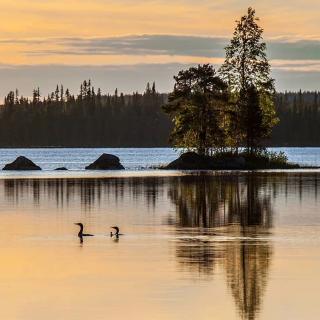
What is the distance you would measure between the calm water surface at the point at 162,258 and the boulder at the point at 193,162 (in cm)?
5156

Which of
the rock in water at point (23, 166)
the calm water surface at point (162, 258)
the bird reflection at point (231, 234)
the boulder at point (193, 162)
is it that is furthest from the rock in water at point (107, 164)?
the calm water surface at point (162, 258)

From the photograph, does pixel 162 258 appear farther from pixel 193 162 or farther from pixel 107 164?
pixel 107 164

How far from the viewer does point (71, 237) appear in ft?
140

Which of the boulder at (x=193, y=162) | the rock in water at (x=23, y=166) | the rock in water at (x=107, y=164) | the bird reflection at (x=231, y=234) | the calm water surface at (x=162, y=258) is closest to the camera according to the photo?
the calm water surface at (x=162, y=258)

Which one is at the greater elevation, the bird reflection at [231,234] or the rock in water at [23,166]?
the rock in water at [23,166]

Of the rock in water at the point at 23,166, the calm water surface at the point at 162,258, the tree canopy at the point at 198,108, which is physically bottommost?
the calm water surface at the point at 162,258

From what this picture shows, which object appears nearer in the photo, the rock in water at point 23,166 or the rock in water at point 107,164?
the rock in water at point 107,164

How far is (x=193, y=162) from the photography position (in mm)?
119750

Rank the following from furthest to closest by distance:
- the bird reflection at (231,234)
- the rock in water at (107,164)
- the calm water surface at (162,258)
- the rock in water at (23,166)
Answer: the rock in water at (23,166)
the rock in water at (107,164)
the bird reflection at (231,234)
the calm water surface at (162,258)

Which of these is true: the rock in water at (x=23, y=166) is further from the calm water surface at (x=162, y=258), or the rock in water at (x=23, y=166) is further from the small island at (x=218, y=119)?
the calm water surface at (x=162, y=258)

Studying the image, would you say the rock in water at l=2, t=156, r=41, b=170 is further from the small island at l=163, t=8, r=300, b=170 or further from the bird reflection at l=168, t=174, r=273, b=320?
the bird reflection at l=168, t=174, r=273, b=320

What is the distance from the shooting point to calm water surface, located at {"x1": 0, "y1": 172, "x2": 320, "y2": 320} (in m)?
26.2

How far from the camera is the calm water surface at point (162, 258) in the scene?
26.2m

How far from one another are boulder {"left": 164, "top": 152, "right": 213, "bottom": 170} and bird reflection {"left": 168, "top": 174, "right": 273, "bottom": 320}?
39.7 meters
